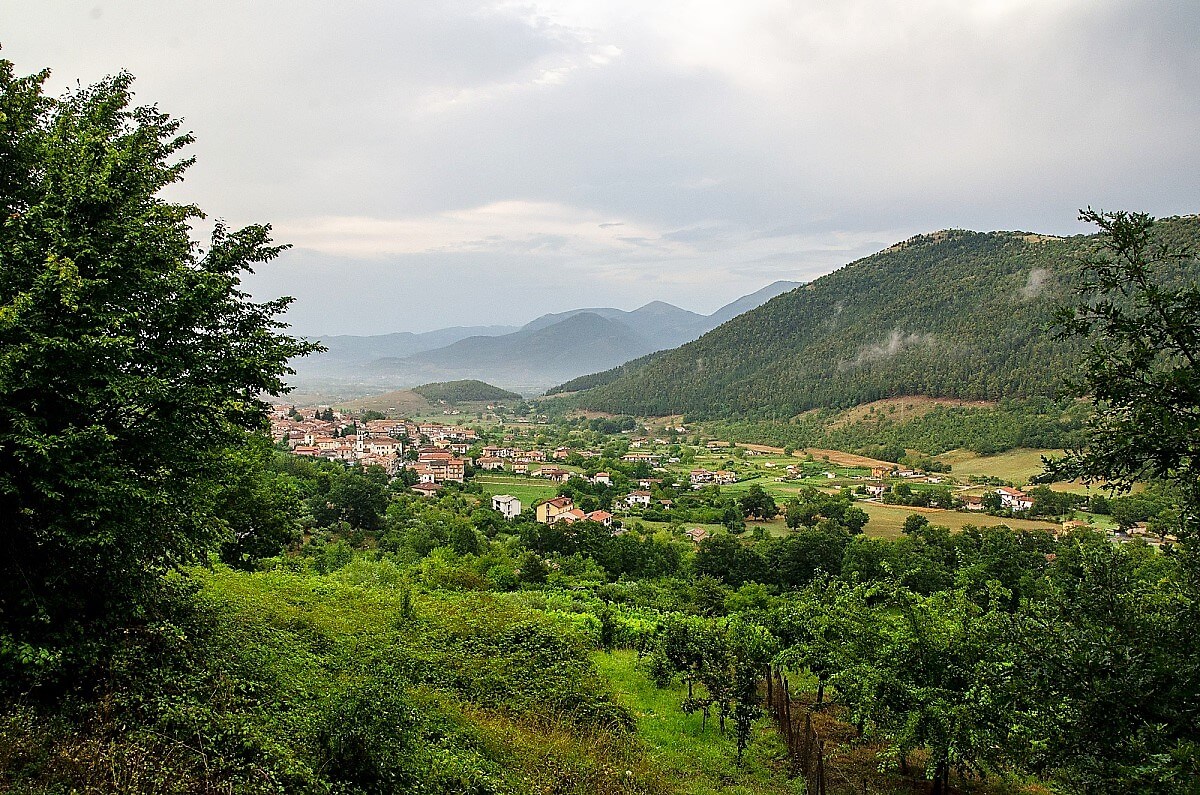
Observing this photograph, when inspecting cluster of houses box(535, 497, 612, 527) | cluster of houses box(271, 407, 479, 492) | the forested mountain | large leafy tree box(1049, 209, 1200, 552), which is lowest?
cluster of houses box(535, 497, 612, 527)

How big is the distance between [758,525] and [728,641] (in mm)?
43121

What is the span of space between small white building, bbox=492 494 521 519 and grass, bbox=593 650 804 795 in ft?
140

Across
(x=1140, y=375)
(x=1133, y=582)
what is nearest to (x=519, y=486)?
(x=1133, y=582)

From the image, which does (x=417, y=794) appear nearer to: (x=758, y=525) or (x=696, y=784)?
(x=696, y=784)

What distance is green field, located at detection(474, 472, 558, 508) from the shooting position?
64.9 metres

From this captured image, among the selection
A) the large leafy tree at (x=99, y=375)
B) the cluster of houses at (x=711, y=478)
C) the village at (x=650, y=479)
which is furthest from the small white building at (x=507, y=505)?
the large leafy tree at (x=99, y=375)

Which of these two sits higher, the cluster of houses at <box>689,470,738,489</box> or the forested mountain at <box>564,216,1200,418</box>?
the forested mountain at <box>564,216,1200,418</box>

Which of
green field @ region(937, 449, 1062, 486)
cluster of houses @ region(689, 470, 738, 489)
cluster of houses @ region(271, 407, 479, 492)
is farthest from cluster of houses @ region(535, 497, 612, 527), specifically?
green field @ region(937, 449, 1062, 486)

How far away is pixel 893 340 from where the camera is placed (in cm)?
12219

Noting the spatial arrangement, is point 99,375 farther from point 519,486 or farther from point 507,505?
point 519,486

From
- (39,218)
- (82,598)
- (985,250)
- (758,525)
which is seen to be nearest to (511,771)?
(82,598)

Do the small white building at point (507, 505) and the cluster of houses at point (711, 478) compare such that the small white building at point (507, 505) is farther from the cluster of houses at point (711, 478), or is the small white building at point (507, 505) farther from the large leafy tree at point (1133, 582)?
the large leafy tree at point (1133, 582)

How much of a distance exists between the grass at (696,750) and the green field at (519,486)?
151 feet

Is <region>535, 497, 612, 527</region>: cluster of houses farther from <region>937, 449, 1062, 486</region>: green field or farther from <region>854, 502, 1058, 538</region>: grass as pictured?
<region>937, 449, 1062, 486</region>: green field
